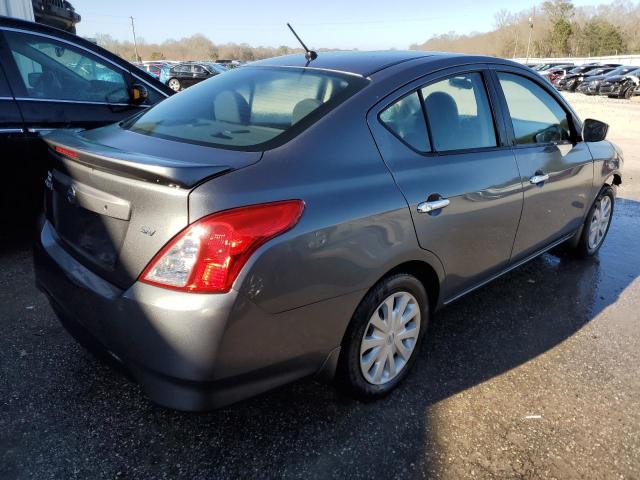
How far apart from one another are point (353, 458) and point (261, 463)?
38 cm

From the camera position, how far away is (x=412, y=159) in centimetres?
231

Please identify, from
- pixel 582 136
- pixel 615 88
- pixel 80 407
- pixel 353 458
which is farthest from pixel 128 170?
pixel 615 88

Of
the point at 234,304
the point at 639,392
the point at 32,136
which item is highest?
the point at 32,136

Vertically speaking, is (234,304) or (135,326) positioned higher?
(234,304)

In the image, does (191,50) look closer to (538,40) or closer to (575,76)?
(538,40)

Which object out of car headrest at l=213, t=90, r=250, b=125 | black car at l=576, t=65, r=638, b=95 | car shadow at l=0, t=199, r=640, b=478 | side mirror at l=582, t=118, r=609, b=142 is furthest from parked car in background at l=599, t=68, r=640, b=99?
car headrest at l=213, t=90, r=250, b=125

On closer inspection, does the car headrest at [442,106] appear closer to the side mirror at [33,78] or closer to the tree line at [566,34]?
the side mirror at [33,78]

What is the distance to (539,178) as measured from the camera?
3.09m

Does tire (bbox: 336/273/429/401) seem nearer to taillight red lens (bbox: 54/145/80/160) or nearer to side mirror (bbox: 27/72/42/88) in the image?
taillight red lens (bbox: 54/145/80/160)

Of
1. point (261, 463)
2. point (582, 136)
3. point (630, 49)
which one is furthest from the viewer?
point (630, 49)

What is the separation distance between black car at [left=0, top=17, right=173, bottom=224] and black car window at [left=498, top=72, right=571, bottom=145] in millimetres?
2911

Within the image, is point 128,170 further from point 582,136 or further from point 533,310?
point 582,136

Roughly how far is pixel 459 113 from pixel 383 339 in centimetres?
131

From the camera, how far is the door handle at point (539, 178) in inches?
120
